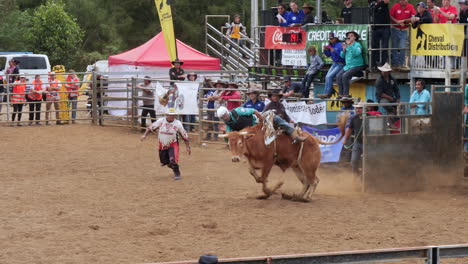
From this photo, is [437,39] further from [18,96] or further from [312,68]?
[18,96]

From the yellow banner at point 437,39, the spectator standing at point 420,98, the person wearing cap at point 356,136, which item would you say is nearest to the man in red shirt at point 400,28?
the yellow banner at point 437,39

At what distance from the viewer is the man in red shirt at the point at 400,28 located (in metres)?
15.8

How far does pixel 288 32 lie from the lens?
61.2ft

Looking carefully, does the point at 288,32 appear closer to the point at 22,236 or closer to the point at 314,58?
the point at 314,58

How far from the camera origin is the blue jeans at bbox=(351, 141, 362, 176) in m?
13.7

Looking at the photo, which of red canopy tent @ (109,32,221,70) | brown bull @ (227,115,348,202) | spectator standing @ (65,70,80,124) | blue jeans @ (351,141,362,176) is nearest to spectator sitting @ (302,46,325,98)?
blue jeans @ (351,141,362,176)

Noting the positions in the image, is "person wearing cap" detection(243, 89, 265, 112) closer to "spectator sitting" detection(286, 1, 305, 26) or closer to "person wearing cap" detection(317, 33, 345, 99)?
"person wearing cap" detection(317, 33, 345, 99)

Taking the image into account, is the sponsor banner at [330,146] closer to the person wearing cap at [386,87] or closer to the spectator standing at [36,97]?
the person wearing cap at [386,87]

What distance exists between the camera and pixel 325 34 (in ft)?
56.9

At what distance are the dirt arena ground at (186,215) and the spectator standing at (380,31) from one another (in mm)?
2636

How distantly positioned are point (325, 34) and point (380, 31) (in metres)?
1.72

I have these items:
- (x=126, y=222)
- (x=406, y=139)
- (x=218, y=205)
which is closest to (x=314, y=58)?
(x=406, y=139)

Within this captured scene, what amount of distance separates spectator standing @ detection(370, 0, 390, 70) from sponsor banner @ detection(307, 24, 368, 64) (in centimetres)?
24

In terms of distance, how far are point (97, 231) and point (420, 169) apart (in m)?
6.06
